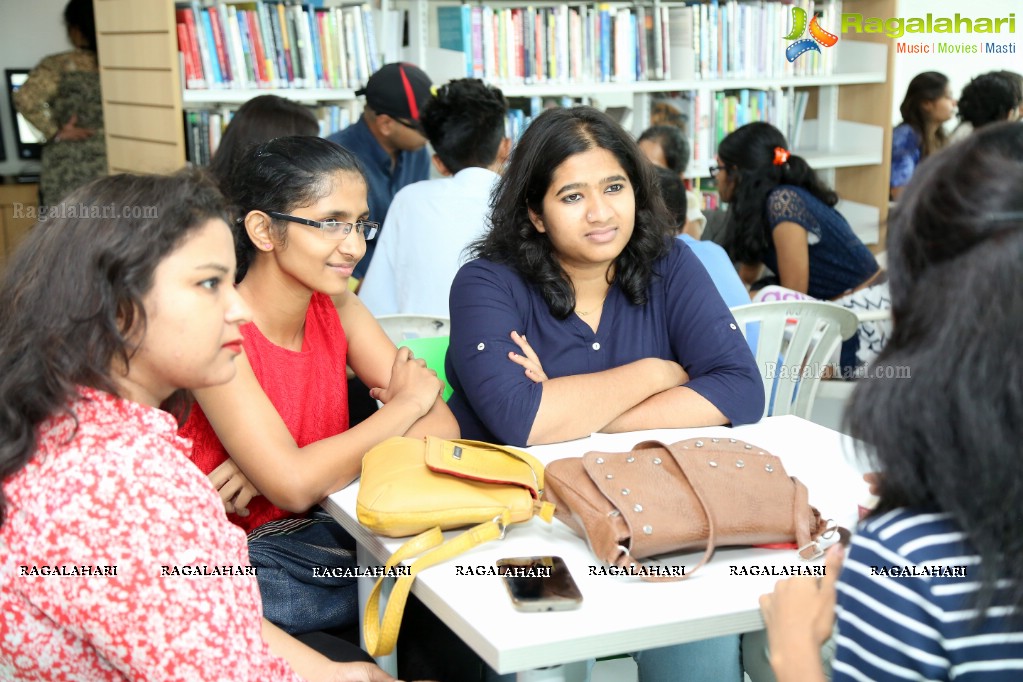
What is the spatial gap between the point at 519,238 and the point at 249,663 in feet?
4.26

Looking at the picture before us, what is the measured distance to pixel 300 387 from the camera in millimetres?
1932

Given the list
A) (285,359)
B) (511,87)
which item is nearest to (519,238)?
(285,359)

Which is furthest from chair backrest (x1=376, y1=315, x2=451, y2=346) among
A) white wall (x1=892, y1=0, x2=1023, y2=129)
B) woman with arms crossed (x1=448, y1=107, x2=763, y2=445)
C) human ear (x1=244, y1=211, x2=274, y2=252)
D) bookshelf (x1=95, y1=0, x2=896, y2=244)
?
white wall (x1=892, y1=0, x2=1023, y2=129)

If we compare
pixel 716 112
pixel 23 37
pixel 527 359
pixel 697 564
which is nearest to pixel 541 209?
pixel 527 359

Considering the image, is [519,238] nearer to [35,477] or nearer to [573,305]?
[573,305]

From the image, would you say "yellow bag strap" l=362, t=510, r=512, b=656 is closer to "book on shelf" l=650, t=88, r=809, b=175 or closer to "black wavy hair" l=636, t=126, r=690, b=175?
"black wavy hair" l=636, t=126, r=690, b=175

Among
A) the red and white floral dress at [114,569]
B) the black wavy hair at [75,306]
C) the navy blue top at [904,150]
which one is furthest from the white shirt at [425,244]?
the navy blue top at [904,150]

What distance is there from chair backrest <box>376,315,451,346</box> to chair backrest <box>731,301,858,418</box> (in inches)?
30.6

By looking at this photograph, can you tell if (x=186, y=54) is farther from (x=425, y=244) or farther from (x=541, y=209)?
(x=541, y=209)

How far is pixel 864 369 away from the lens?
101cm

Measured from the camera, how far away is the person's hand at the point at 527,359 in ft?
6.46

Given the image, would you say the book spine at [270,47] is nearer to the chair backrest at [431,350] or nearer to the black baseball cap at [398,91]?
the black baseball cap at [398,91]

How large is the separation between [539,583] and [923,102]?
4.78 metres

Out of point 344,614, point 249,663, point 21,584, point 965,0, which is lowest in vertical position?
point 344,614
